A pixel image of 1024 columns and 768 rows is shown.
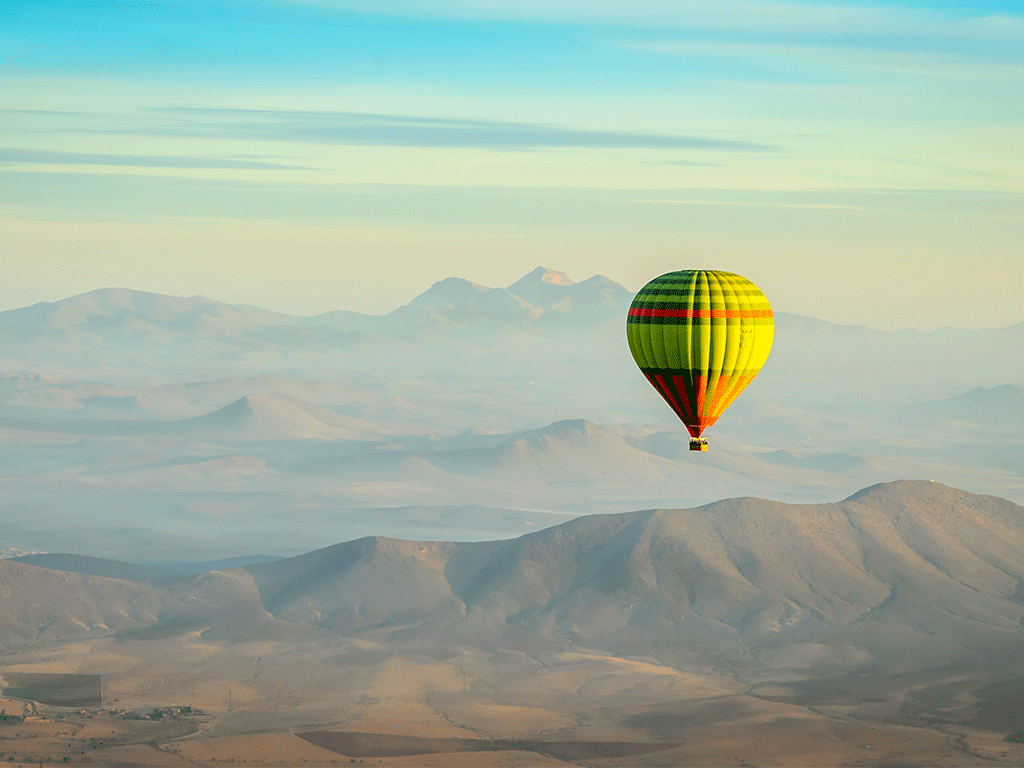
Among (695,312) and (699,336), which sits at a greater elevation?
(695,312)

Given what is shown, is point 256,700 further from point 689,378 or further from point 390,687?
point 689,378

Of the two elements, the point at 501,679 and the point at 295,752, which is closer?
the point at 295,752

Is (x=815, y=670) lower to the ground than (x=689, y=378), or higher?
lower

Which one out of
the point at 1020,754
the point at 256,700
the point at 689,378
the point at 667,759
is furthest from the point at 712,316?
the point at 256,700

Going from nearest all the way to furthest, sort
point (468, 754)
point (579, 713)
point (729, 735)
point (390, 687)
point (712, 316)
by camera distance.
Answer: point (712, 316) < point (468, 754) < point (729, 735) < point (579, 713) < point (390, 687)

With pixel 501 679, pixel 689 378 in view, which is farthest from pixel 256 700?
pixel 689 378

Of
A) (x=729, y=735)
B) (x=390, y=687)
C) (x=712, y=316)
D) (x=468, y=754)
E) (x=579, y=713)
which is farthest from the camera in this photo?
(x=390, y=687)
